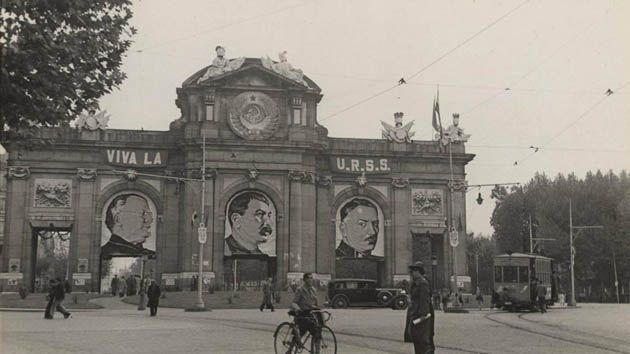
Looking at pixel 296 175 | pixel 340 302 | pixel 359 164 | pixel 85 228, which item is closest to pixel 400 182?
pixel 359 164

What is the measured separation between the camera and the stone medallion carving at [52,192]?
182ft

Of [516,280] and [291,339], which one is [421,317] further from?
[516,280]

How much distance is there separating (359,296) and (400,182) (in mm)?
18322

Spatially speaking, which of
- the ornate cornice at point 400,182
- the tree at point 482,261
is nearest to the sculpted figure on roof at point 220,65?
the ornate cornice at point 400,182

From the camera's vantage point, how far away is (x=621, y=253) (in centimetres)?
7469

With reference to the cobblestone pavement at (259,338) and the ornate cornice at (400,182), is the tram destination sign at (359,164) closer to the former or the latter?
the ornate cornice at (400,182)

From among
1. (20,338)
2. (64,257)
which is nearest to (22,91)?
(20,338)

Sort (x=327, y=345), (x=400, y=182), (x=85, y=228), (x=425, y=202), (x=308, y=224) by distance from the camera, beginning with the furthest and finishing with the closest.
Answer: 1. (x=425, y=202)
2. (x=400, y=182)
3. (x=308, y=224)
4. (x=85, y=228)
5. (x=327, y=345)

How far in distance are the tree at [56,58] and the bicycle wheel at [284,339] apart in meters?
5.55

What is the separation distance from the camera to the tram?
44.3 m

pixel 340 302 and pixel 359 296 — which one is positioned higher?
pixel 359 296

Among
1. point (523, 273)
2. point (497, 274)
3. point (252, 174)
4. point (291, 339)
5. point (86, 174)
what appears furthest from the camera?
point (86, 174)

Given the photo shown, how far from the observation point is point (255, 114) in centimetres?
5653

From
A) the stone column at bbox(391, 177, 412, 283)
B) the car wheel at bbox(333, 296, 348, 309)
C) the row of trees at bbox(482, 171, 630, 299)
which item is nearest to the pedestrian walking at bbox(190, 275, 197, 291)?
the car wheel at bbox(333, 296, 348, 309)
